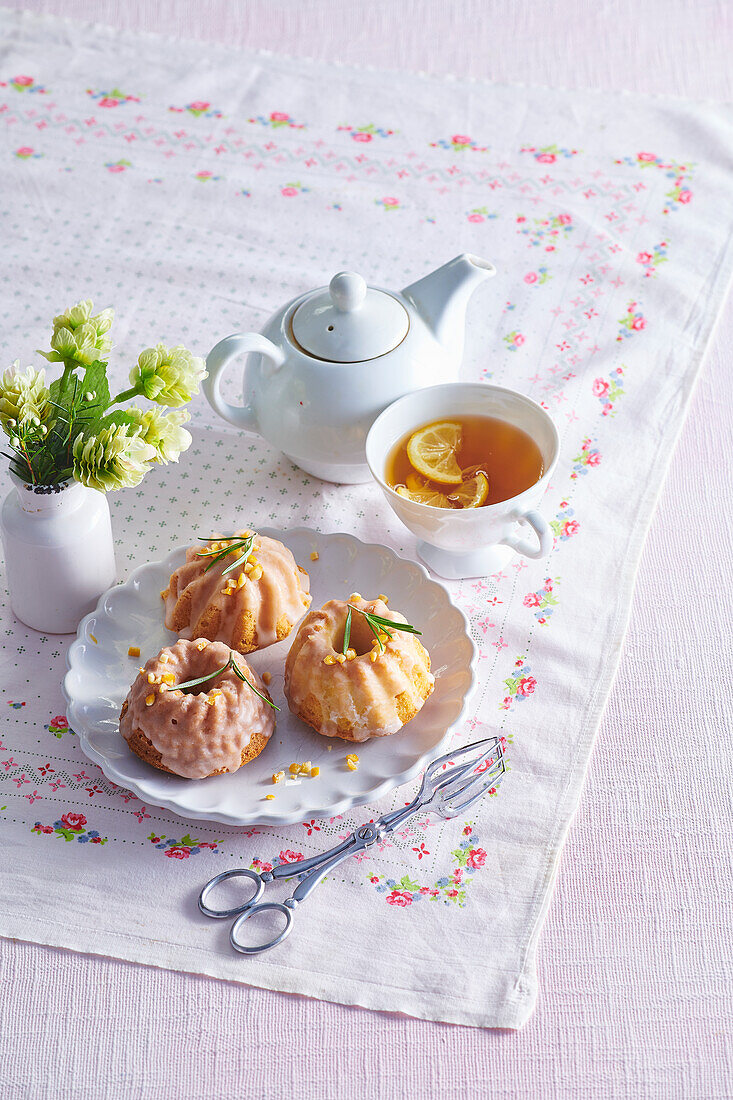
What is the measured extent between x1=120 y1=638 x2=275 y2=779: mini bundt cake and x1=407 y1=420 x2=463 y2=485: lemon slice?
12.5 inches

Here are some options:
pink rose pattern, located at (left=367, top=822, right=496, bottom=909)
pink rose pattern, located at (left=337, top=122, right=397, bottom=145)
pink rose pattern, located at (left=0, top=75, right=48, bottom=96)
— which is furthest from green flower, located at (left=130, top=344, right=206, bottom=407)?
pink rose pattern, located at (left=0, top=75, right=48, bottom=96)

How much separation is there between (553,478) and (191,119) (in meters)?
1.04

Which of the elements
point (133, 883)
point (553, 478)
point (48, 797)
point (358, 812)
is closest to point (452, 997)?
point (358, 812)

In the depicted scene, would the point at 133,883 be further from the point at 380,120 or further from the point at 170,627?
the point at 380,120

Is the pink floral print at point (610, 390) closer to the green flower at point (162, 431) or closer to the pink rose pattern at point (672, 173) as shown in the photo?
the pink rose pattern at point (672, 173)

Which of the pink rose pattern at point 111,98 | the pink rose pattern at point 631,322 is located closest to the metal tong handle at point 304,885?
the pink rose pattern at point 631,322

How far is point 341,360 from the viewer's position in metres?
1.16

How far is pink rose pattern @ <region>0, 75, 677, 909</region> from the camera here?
35.8 inches

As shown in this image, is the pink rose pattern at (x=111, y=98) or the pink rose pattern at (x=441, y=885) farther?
the pink rose pattern at (x=111, y=98)

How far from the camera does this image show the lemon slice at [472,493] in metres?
1.11

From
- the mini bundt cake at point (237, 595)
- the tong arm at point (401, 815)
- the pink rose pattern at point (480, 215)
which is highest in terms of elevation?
the pink rose pattern at point (480, 215)

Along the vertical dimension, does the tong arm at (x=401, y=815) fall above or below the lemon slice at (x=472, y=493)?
below

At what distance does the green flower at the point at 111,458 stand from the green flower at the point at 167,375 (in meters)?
0.06

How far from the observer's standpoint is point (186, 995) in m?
0.84
